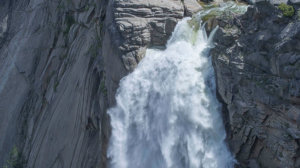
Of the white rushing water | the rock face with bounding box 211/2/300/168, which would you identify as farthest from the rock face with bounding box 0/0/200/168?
the rock face with bounding box 211/2/300/168

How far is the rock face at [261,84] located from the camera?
12.5 m

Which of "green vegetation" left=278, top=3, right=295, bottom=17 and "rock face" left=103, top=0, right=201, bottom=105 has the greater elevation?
"green vegetation" left=278, top=3, right=295, bottom=17

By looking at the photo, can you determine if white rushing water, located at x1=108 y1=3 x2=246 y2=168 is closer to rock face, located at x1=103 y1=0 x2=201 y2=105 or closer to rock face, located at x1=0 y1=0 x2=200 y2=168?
rock face, located at x1=103 y1=0 x2=201 y2=105

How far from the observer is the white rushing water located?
1550 centimetres

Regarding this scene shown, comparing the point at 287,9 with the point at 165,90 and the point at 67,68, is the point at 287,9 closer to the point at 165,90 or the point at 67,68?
the point at 165,90

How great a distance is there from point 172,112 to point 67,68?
11.0m

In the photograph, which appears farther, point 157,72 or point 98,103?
point 98,103

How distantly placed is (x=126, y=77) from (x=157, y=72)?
1.92 m

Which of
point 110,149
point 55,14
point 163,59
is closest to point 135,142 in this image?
point 110,149

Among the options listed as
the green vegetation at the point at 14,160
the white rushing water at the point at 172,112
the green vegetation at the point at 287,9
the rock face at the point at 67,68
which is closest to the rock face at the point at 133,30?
the rock face at the point at 67,68

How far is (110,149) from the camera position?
18328mm

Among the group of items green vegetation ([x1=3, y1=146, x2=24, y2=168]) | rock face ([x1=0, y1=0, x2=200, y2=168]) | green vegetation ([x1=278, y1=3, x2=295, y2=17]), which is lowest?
green vegetation ([x1=3, y1=146, x2=24, y2=168])

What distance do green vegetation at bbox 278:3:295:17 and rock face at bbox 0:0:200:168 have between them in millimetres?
7902

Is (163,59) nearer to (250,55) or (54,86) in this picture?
(250,55)
